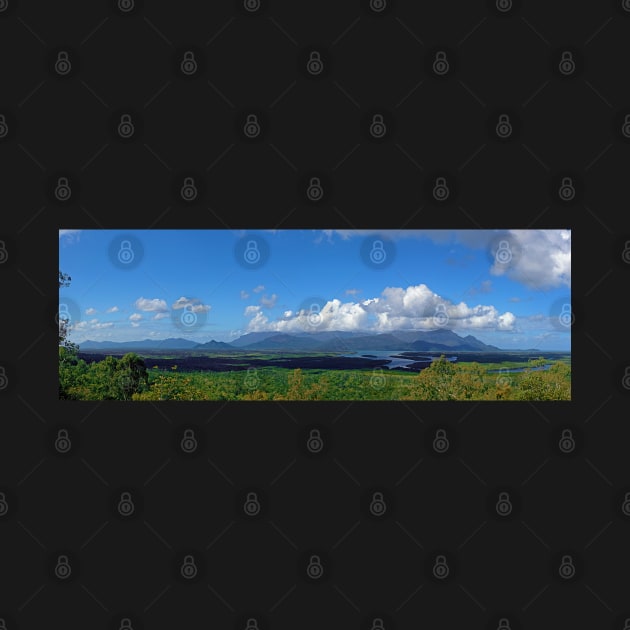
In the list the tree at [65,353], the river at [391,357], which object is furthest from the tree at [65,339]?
the river at [391,357]

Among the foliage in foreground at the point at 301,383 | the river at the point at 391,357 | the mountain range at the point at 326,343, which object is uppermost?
the mountain range at the point at 326,343

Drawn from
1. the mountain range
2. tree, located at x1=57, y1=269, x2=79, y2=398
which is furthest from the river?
tree, located at x1=57, y1=269, x2=79, y2=398

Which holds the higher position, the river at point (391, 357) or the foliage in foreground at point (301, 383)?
the river at point (391, 357)

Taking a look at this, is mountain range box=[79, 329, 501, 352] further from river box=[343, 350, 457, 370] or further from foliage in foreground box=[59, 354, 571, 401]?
foliage in foreground box=[59, 354, 571, 401]

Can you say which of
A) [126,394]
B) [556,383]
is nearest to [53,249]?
[126,394]

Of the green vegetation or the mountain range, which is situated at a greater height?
the mountain range

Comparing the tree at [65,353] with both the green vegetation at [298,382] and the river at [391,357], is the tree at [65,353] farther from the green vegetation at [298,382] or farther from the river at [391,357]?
the river at [391,357]
